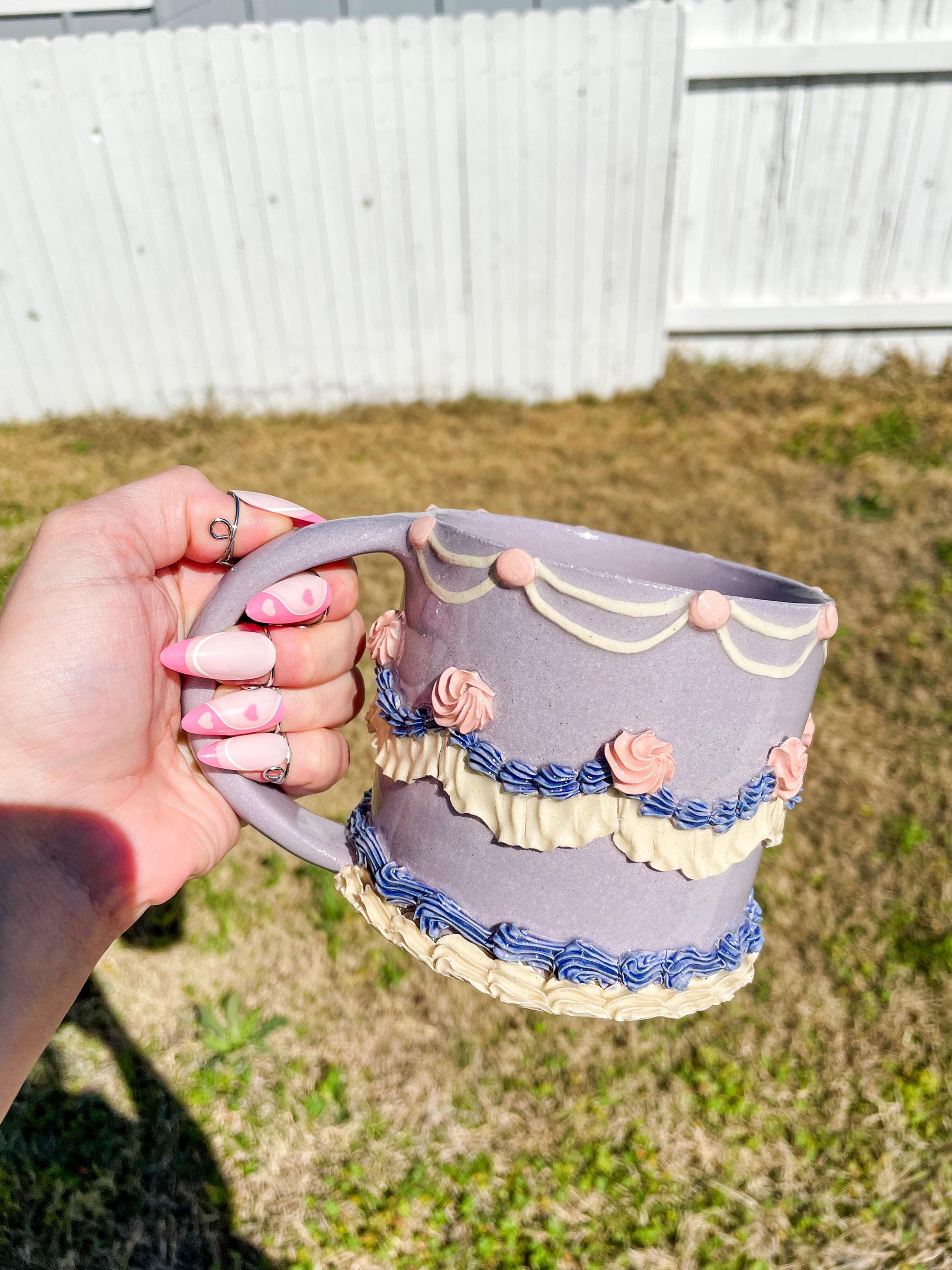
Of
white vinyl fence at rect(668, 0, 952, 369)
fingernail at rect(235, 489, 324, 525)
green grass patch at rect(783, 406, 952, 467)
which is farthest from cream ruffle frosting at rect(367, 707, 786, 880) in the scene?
white vinyl fence at rect(668, 0, 952, 369)

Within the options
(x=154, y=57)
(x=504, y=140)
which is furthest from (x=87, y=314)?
(x=504, y=140)

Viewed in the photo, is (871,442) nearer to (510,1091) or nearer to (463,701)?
(510,1091)

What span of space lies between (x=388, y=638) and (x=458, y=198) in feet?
12.0

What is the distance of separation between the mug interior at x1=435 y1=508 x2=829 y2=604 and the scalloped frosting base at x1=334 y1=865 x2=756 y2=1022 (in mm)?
552

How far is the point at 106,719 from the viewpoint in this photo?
1.40 metres

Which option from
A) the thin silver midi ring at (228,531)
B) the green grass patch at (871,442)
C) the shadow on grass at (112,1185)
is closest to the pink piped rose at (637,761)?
the thin silver midi ring at (228,531)

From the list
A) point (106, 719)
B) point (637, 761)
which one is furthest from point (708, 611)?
point (106, 719)

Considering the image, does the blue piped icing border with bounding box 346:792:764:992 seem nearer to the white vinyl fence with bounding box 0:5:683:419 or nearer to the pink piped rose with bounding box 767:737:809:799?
the pink piped rose with bounding box 767:737:809:799

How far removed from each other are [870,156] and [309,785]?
4.26 metres

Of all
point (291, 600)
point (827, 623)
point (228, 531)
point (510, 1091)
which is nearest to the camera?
point (827, 623)

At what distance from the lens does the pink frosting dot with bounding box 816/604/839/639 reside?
1.10m

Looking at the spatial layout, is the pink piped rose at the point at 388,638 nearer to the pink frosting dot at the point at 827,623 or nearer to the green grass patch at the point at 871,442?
the pink frosting dot at the point at 827,623

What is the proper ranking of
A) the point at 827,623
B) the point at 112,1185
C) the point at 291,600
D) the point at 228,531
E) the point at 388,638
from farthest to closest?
1. the point at 112,1185
2. the point at 228,531
3. the point at 291,600
4. the point at 388,638
5. the point at 827,623

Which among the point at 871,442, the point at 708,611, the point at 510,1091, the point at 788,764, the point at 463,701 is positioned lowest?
the point at 510,1091
